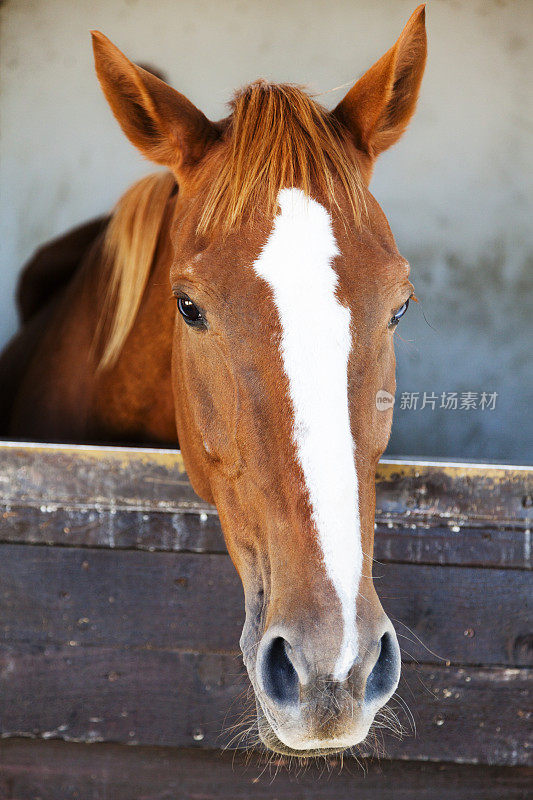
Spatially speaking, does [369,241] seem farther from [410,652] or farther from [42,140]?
[42,140]

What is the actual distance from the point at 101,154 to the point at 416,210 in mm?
2039

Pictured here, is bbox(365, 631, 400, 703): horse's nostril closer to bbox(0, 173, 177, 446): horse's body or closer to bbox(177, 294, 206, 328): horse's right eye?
bbox(177, 294, 206, 328): horse's right eye

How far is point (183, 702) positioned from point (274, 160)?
136cm

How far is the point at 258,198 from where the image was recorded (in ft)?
4.09

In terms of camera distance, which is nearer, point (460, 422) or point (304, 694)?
point (304, 694)

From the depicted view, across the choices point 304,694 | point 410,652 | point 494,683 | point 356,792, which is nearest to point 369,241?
point 304,694

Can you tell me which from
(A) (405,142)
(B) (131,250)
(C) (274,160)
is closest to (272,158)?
(C) (274,160)

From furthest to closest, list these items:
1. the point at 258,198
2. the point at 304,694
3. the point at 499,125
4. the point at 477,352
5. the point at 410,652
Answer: the point at 477,352, the point at 499,125, the point at 410,652, the point at 258,198, the point at 304,694

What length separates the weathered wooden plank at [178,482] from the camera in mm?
1653

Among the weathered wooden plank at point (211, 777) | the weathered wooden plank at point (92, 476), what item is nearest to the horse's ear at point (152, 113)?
the weathered wooden plank at point (92, 476)

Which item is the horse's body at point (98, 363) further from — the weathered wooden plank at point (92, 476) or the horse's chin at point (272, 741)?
the horse's chin at point (272, 741)

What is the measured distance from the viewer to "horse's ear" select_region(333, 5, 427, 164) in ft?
4.64

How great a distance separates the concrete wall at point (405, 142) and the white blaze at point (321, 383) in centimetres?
245

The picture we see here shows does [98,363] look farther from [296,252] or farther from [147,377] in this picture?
[296,252]
